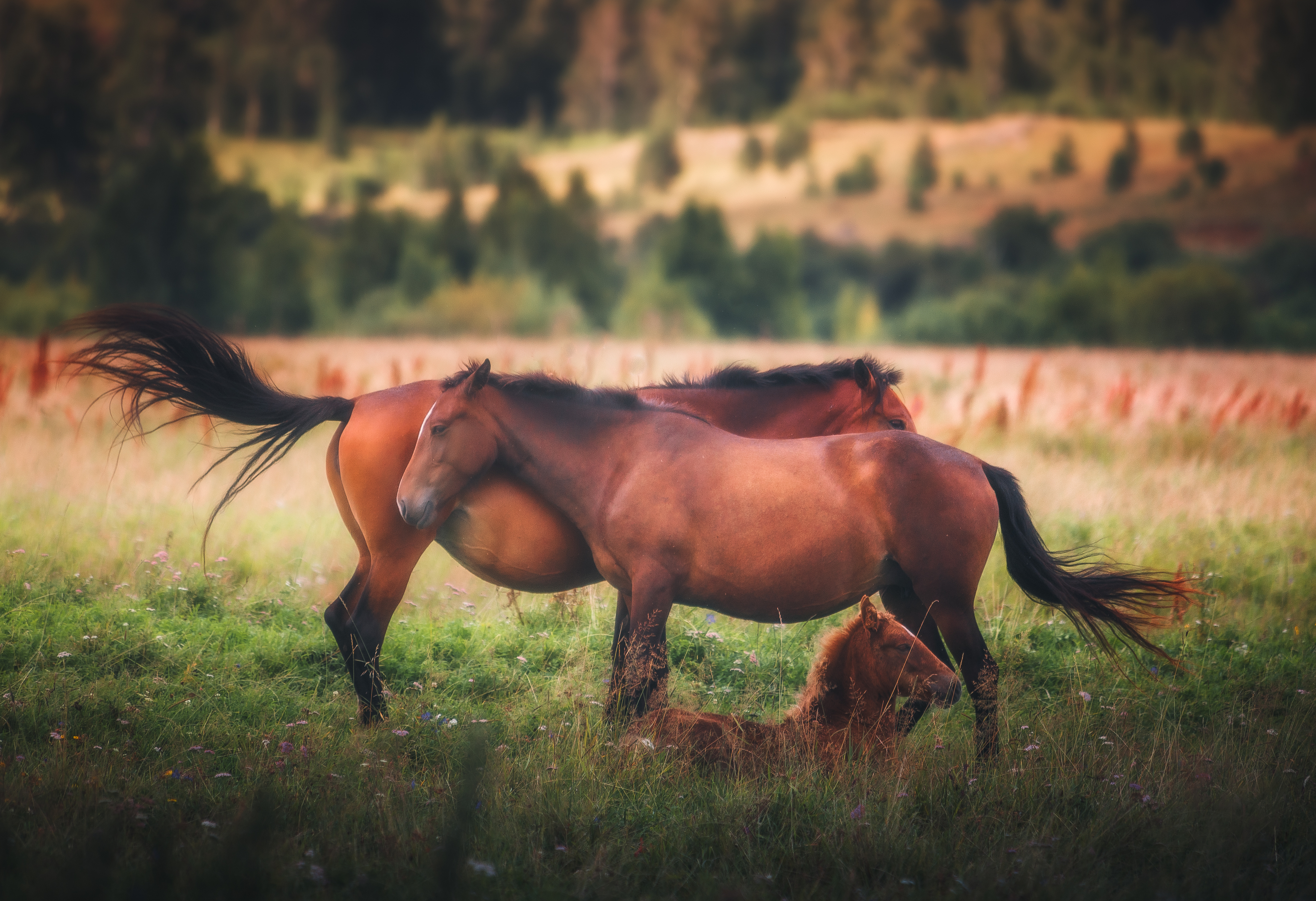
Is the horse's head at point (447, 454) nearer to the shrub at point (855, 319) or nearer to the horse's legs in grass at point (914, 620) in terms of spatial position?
the horse's legs in grass at point (914, 620)

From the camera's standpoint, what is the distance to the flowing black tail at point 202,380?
15.6ft

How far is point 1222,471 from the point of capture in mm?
10023

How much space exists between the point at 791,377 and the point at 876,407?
1.81ft

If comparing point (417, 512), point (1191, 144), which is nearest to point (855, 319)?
point (1191, 144)

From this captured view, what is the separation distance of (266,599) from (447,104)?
267ft

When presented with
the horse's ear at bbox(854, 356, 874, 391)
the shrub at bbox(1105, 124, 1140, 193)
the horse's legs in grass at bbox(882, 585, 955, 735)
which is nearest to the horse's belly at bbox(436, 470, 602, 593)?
the horse's legs in grass at bbox(882, 585, 955, 735)

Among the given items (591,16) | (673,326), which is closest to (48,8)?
(673,326)

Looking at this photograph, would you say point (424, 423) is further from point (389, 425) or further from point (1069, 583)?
point (1069, 583)

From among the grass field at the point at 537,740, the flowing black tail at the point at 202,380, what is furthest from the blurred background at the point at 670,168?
the flowing black tail at the point at 202,380

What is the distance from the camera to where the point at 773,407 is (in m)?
5.11

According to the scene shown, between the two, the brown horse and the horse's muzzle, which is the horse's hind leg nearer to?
the brown horse

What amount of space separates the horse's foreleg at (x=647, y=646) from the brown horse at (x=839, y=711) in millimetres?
157

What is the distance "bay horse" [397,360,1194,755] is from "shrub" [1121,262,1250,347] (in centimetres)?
4159

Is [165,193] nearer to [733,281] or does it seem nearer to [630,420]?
[733,281]
